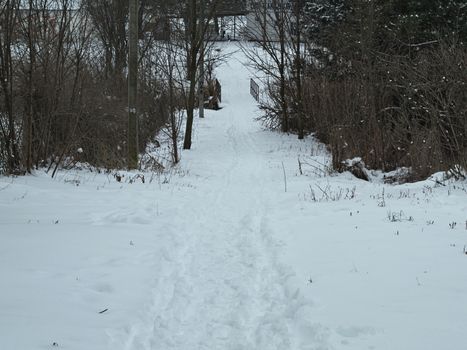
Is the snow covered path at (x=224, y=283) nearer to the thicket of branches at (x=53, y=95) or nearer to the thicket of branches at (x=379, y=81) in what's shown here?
the thicket of branches at (x=53, y=95)

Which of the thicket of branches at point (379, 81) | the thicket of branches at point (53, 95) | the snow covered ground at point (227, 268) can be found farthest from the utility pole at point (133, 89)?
the thicket of branches at point (379, 81)

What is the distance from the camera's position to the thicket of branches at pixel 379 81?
1174cm

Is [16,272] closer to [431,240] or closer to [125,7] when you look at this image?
[431,240]

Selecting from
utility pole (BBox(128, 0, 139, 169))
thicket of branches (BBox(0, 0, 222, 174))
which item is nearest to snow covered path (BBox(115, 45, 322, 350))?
utility pole (BBox(128, 0, 139, 169))

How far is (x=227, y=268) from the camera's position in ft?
18.4

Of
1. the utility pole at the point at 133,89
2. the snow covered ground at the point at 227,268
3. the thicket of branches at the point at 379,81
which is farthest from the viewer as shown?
the utility pole at the point at 133,89

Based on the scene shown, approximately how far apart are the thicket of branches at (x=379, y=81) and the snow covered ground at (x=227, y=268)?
90.7 inches

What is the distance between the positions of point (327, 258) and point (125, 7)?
23.9m

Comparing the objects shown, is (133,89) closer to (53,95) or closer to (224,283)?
(53,95)

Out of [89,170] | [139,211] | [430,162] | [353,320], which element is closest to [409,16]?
[430,162]

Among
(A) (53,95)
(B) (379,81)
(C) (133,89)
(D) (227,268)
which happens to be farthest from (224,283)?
(B) (379,81)

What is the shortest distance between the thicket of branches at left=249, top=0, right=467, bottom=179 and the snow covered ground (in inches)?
90.7

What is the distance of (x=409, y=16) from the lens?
18.1 meters

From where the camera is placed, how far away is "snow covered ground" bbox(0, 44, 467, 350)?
3.84m
